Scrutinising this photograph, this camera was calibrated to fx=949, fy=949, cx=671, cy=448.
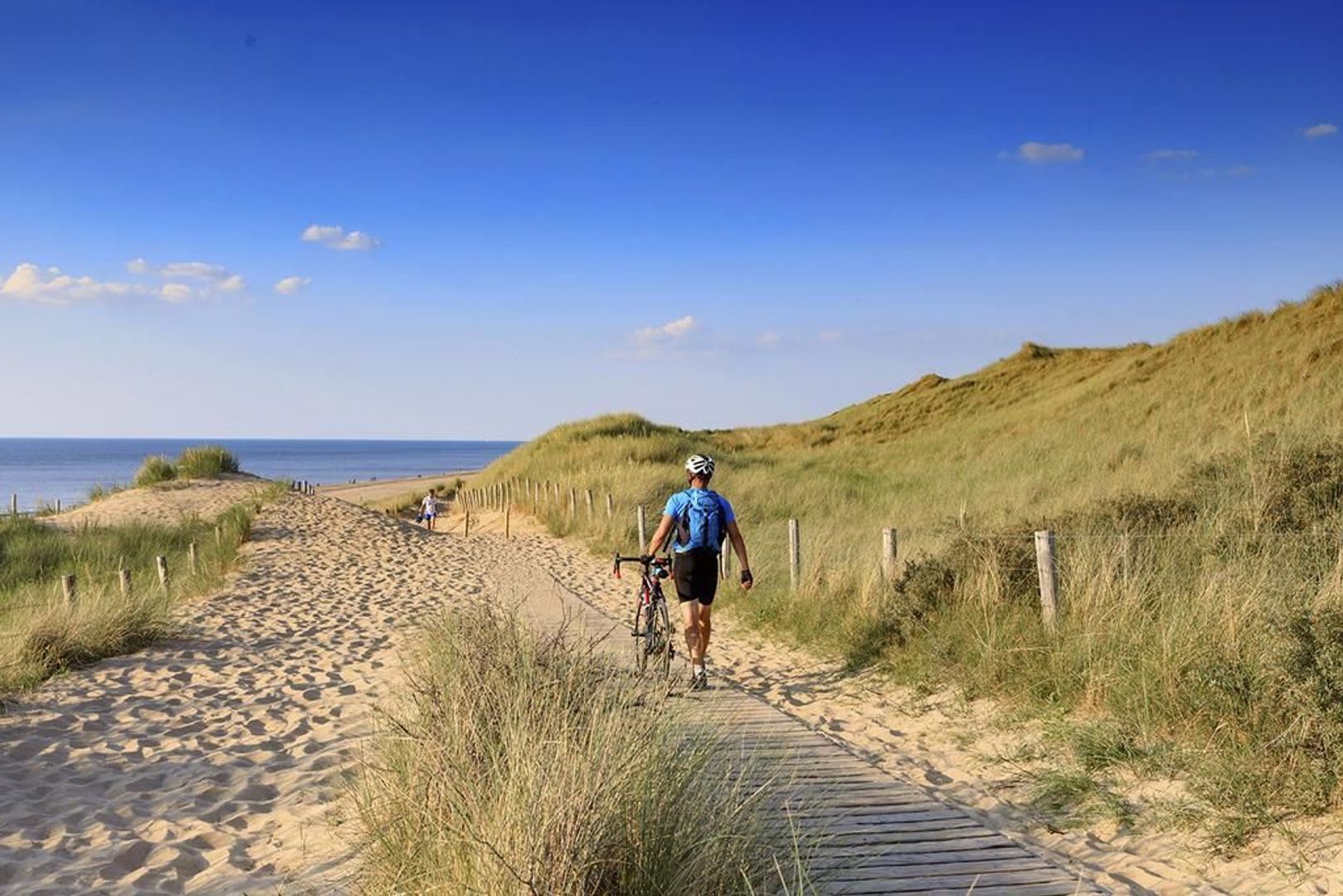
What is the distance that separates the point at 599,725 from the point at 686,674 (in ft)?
13.0

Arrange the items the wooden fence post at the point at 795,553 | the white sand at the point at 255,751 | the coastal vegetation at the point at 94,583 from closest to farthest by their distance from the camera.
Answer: the white sand at the point at 255,751
the coastal vegetation at the point at 94,583
the wooden fence post at the point at 795,553

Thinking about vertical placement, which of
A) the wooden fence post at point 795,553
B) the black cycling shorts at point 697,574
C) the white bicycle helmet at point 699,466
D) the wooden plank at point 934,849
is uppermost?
the white bicycle helmet at point 699,466

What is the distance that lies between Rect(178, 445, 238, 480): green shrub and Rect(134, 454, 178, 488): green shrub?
0.29 metres

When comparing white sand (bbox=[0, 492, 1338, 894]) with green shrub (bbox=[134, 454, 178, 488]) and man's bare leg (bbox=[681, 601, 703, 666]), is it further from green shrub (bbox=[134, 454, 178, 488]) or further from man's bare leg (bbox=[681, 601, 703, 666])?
green shrub (bbox=[134, 454, 178, 488])

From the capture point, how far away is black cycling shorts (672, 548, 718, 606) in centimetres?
765

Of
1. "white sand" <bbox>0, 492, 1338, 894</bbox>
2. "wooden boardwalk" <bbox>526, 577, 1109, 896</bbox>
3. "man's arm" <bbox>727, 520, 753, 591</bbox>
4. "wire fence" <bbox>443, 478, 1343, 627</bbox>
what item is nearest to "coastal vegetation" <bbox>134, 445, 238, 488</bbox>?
"white sand" <bbox>0, 492, 1338, 894</bbox>

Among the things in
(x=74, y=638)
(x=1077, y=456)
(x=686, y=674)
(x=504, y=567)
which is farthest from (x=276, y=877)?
(x=1077, y=456)

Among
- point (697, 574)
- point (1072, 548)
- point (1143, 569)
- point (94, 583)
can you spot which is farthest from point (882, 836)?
point (94, 583)

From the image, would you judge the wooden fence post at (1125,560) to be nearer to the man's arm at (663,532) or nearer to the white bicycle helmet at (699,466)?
the white bicycle helmet at (699,466)

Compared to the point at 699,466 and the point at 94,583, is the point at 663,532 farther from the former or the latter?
the point at 94,583

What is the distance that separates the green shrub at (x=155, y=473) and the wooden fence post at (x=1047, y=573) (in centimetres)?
3123

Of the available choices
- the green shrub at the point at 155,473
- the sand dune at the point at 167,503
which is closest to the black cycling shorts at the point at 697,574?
the sand dune at the point at 167,503

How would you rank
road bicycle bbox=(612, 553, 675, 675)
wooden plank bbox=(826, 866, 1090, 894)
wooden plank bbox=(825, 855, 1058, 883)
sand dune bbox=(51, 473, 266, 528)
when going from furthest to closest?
sand dune bbox=(51, 473, 266, 528), road bicycle bbox=(612, 553, 675, 675), wooden plank bbox=(825, 855, 1058, 883), wooden plank bbox=(826, 866, 1090, 894)

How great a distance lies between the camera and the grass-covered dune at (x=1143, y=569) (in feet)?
16.5
